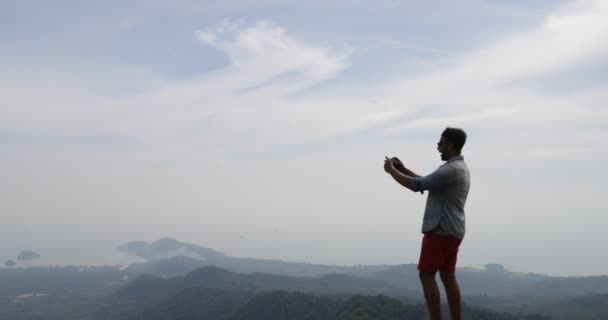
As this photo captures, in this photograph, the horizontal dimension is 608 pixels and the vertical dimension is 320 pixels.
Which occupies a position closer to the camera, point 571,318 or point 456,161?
point 456,161

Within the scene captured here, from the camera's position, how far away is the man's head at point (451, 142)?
8.80m

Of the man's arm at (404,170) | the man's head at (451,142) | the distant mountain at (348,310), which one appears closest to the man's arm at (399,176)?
the man's arm at (404,170)

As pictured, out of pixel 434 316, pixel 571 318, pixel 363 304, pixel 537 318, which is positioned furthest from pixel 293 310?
pixel 434 316

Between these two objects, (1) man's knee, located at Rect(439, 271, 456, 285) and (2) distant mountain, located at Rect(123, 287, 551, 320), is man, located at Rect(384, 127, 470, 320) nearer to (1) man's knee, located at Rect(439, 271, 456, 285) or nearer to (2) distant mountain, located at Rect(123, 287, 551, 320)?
(1) man's knee, located at Rect(439, 271, 456, 285)

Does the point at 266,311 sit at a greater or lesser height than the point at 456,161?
lesser

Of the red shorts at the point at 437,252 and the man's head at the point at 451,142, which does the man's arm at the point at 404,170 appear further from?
the red shorts at the point at 437,252

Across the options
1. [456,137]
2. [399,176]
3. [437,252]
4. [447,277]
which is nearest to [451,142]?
[456,137]

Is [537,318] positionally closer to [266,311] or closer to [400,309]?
[400,309]

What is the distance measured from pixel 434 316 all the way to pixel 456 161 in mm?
2725

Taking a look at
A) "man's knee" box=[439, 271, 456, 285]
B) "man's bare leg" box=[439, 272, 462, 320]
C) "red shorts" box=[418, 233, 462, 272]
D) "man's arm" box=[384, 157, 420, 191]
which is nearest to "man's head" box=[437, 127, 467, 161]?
"man's arm" box=[384, 157, 420, 191]

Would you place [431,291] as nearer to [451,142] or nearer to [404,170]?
[404,170]

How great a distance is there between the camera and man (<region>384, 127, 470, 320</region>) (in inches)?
328

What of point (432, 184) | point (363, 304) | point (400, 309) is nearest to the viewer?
point (432, 184)

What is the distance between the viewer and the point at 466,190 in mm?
8727
